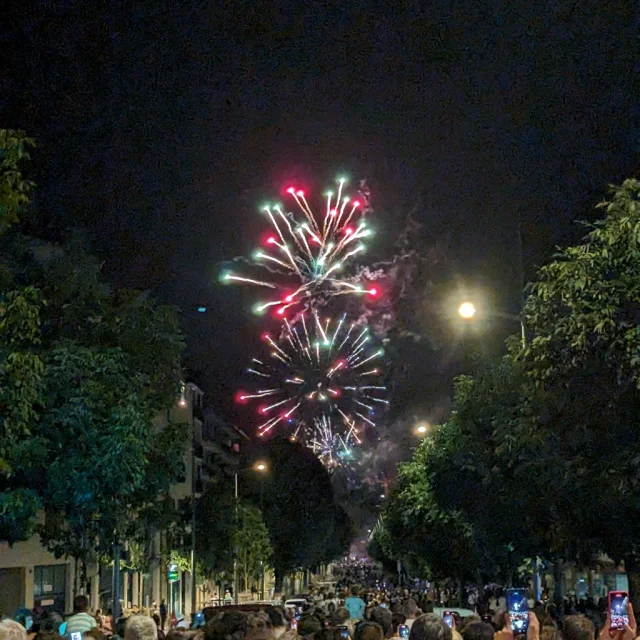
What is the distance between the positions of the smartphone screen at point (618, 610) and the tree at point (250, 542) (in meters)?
59.3

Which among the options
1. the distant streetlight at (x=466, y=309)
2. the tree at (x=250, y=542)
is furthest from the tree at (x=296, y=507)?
the distant streetlight at (x=466, y=309)

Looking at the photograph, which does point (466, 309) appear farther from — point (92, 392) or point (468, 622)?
point (468, 622)

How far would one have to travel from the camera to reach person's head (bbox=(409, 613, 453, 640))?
7340 millimetres

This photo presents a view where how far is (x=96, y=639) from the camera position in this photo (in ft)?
41.0

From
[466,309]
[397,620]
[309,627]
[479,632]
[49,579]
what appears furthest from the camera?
[49,579]

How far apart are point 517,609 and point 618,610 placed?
2.38 metres

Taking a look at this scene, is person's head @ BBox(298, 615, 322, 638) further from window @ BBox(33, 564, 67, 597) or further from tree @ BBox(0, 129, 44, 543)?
window @ BBox(33, 564, 67, 597)

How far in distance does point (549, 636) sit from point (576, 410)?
24.0 feet

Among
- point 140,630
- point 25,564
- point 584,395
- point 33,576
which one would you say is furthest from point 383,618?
point 33,576

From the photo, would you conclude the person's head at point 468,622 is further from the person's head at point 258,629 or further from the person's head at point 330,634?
the person's head at point 258,629

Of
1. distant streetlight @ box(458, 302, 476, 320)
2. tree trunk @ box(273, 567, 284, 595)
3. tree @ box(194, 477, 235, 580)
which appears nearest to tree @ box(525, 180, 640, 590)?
distant streetlight @ box(458, 302, 476, 320)

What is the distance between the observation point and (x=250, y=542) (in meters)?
73.4

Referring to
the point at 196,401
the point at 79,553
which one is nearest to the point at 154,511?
the point at 79,553

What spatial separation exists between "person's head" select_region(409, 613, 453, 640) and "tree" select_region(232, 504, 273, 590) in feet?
203
